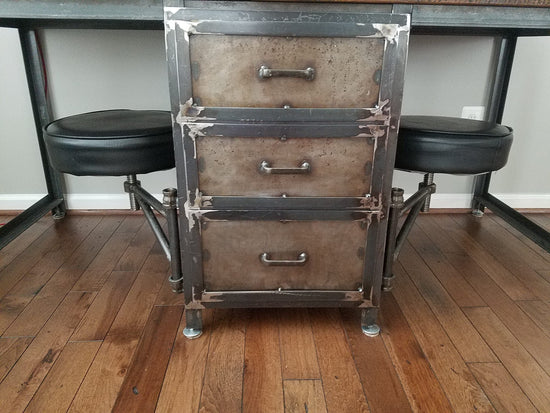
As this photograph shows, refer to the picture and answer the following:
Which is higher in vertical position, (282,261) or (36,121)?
(36,121)

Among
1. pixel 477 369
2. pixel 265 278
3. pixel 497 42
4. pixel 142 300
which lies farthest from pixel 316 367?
pixel 497 42

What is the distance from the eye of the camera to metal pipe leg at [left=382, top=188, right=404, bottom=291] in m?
0.99

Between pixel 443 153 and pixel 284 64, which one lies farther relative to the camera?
pixel 443 153

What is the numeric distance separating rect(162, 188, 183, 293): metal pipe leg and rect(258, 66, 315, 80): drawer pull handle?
1.14ft

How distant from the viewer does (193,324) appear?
1073mm

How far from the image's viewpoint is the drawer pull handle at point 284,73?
0.84 m

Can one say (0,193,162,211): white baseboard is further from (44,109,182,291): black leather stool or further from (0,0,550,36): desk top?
(0,0,550,36): desk top

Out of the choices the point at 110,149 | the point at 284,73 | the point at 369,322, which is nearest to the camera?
the point at 284,73

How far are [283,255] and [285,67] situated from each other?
421mm

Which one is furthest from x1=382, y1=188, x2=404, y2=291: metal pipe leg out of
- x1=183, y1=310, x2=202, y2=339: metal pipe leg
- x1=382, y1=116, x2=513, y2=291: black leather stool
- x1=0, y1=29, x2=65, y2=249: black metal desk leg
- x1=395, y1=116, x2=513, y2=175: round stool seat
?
x1=0, y1=29, x2=65, y2=249: black metal desk leg

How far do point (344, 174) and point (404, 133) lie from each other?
0.27 metres

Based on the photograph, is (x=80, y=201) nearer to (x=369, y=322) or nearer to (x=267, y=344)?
(x=267, y=344)

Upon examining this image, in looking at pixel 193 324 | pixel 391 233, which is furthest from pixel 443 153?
pixel 193 324

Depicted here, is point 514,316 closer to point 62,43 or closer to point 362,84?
point 362,84
